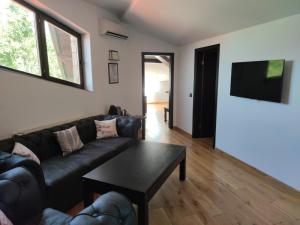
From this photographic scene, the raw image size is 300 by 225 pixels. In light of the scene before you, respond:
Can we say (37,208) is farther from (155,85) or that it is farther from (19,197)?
(155,85)

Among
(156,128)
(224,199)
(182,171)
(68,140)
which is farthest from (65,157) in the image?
(156,128)

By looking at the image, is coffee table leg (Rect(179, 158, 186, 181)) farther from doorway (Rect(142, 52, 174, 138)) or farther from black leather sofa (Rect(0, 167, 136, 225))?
doorway (Rect(142, 52, 174, 138))

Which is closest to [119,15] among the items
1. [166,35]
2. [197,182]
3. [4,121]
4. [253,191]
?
[166,35]

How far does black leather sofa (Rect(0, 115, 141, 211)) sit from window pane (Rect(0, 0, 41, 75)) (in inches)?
36.4

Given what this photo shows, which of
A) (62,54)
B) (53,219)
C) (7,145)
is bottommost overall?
(53,219)

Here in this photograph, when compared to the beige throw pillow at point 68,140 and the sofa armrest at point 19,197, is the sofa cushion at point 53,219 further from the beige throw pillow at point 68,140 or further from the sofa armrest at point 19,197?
the beige throw pillow at point 68,140

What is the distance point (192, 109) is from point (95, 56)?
2400mm

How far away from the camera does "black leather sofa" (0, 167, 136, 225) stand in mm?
1193

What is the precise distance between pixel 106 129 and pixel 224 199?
2.00 metres

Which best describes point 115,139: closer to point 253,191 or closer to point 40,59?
point 40,59

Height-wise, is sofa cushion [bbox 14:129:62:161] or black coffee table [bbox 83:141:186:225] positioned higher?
sofa cushion [bbox 14:129:62:161]

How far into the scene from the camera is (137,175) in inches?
78.4

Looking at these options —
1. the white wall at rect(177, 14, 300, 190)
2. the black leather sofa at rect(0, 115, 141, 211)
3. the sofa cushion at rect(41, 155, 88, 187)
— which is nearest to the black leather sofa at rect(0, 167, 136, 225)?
the black leather sofa at rect(0, 115, 141, 211)

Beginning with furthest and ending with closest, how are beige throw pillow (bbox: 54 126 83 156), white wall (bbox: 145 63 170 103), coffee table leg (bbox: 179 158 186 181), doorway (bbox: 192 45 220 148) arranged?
white wall (bbox: 145 63 170 103) < doorway (bbox: 192 45 220 148) < coffee table leg (bbox: 179 158 186 181) < beige throw pillow (bbox: 54 126 83 156)
